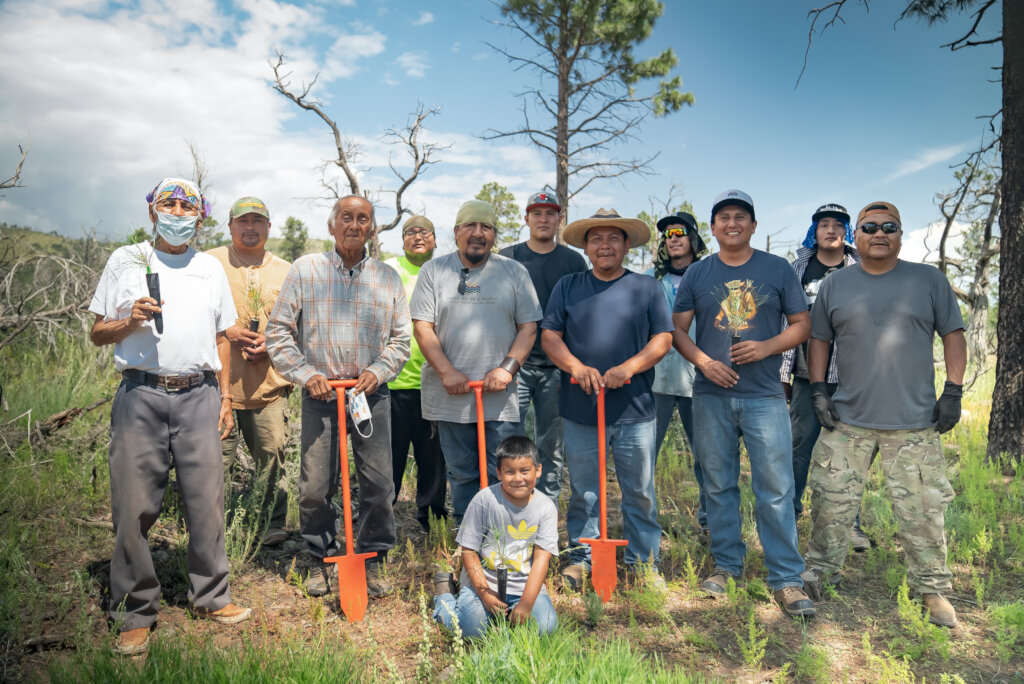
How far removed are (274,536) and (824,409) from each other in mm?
4147

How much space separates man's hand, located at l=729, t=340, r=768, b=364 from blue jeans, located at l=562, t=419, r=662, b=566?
697 millimetres

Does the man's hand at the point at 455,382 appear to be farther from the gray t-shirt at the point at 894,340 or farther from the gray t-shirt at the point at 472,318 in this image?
the gray t-shirt at the point at 894,340

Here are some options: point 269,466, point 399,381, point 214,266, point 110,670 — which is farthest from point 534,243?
point 110,670

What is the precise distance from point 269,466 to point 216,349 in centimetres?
152

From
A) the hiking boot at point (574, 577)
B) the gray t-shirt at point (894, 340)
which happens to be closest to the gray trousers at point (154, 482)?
the hiking boot at point (574, 577)

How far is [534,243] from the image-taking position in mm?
5188

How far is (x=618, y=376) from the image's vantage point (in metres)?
4.02

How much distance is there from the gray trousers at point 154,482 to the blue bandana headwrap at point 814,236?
4.38 m

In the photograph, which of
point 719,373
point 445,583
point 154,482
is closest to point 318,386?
point 154,482

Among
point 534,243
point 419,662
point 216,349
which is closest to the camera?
point 419,662

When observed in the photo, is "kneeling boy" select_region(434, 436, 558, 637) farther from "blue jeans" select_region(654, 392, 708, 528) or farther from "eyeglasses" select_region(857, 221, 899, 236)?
"eyeglasses" select_region(857, 221, 899, 236)

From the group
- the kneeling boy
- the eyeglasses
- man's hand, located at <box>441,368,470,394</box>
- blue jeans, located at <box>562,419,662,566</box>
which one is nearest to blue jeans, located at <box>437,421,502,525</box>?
man's hand, located at <box>441,368,470,394</box>

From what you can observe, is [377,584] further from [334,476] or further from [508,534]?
[508,534]

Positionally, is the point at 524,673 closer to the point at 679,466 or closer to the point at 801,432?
the point at 801,432
